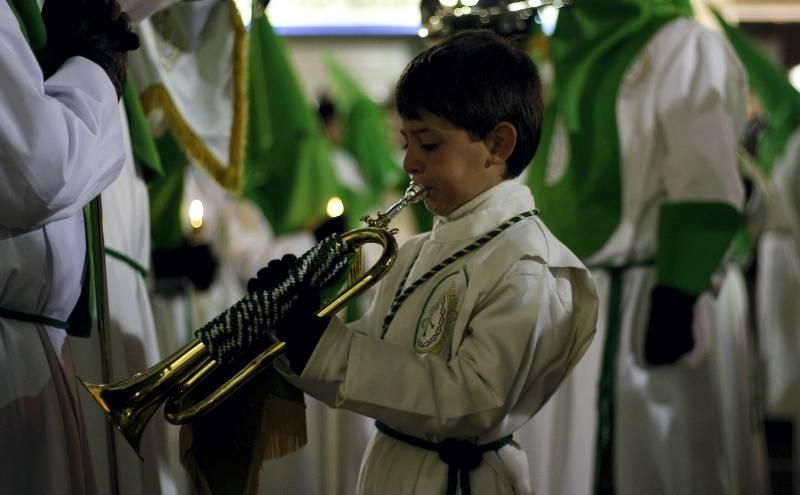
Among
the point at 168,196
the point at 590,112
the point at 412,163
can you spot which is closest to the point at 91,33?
the point at 412,163

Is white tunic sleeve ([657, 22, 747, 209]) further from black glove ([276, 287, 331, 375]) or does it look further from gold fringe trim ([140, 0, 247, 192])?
black glove ([276, 287, 331, 375])

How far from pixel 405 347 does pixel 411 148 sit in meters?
0.34

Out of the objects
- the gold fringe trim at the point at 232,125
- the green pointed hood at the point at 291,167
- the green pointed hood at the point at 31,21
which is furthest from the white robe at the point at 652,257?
the green pointed hood at the point at 291,167

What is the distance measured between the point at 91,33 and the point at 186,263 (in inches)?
102

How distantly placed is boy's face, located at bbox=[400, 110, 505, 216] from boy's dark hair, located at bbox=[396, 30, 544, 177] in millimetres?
17

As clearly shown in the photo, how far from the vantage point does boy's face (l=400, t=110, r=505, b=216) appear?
184cm

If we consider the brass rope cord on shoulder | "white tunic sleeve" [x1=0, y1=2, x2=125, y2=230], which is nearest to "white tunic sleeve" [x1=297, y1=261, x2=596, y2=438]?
the brass rope cord on shoulder

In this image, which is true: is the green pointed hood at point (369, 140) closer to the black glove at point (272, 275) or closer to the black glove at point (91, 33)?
the black glove at point (91, 33)

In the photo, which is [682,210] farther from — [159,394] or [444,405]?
[159,394]

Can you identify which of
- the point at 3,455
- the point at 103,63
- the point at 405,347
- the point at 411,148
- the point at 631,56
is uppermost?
the point at 631,56

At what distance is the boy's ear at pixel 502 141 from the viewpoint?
1847 millimetres

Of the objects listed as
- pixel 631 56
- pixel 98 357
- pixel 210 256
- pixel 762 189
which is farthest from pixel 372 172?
pixel 98 357

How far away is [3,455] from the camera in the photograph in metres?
1.93

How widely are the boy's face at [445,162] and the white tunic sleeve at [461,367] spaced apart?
0.61ft
